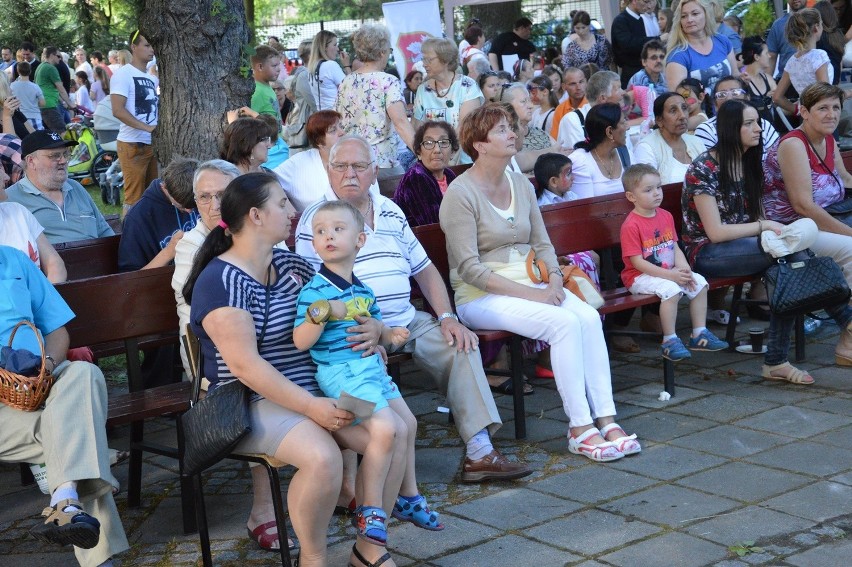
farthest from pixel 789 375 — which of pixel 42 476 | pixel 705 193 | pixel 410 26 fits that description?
pixel 410 26

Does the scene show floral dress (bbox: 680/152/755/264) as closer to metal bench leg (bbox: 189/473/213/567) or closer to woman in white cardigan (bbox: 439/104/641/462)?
woman in white cardigan (bbox: 439/104/641/462)

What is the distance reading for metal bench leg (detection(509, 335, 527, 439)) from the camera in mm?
5289

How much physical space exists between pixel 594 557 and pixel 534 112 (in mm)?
7159

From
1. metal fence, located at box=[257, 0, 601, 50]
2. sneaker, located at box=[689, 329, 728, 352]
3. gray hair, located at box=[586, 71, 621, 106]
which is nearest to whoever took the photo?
sneaker, located at box=[689, 329, 728, 352]

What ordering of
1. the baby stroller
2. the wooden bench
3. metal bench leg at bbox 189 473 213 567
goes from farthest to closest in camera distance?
the baby stroller → the wooden bench → metal bench leg at bbox 189 473 213 567

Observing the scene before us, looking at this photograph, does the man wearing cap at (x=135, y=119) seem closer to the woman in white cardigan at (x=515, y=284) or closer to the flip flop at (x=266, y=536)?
the woman in white cardigan at (x=515, y=284)

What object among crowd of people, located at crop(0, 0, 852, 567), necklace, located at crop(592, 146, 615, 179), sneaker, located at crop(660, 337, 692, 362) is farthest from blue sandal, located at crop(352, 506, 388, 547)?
necklace, located at crop(592, 146, 615, 179)

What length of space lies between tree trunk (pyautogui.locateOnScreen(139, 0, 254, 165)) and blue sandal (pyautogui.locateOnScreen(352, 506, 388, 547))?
3803 mm

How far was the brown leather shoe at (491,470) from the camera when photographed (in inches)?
186

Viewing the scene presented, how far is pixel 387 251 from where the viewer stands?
5055 mm

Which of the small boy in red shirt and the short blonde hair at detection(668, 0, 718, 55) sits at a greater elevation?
the short blonde hair at detection(668, 0, 718, 55)

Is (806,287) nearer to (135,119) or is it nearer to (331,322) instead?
(331,322)

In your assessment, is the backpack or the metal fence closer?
the backpack

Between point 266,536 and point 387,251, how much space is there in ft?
4.81
